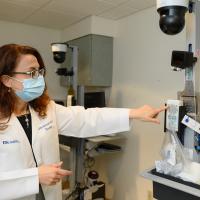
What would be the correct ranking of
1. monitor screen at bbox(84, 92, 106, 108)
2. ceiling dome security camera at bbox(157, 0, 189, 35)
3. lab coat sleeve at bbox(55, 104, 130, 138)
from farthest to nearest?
monitor screen at bbox(84, 92, 106, 108) → lab coat sleeve at bbox(55, 104, 130, 138) → ceiling dome security camera at bbox(157, 0, 189, 35)

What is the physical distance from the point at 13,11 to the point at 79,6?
719 millimetres

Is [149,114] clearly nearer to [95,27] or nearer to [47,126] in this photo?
[47,126]

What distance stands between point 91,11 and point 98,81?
716 mm

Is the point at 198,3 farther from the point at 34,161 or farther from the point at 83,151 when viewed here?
the point at 83,151

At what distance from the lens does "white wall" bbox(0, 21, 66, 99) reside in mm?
3037

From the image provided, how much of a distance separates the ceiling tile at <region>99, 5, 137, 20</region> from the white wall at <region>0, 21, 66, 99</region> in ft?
2.98

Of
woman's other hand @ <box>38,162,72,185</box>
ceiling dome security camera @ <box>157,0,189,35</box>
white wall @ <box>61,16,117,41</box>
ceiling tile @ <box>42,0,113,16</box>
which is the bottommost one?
woman's other hand @ <box>38,162,72,185</box>

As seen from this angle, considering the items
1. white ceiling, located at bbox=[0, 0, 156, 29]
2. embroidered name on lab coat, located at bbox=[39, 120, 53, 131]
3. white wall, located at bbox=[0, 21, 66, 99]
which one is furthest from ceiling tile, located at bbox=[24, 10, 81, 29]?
embroidered name on lab coat, located at bbox=[39, 120, 53, 131]

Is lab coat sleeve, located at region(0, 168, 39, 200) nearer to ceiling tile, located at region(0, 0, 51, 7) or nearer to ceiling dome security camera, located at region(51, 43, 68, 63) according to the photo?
ceiling dome security camera, located at region(51, 43, 68, 63)

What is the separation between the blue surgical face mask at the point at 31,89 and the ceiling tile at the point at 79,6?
3.83 feet

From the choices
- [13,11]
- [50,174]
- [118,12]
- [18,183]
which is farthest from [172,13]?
[13,11]

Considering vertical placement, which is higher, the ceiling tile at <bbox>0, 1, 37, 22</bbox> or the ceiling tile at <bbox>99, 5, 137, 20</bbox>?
the ceiling tile at <bbox>0, 1, 37, 22</bbox>

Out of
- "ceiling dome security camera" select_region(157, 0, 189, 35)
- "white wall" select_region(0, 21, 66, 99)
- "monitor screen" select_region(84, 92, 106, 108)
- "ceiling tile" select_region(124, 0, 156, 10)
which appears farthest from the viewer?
"white wall" select_region(0, 21, 66, 99)

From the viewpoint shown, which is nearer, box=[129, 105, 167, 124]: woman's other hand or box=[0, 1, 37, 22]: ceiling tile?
box=[129, 105, 167, 124]: woman's other hand
